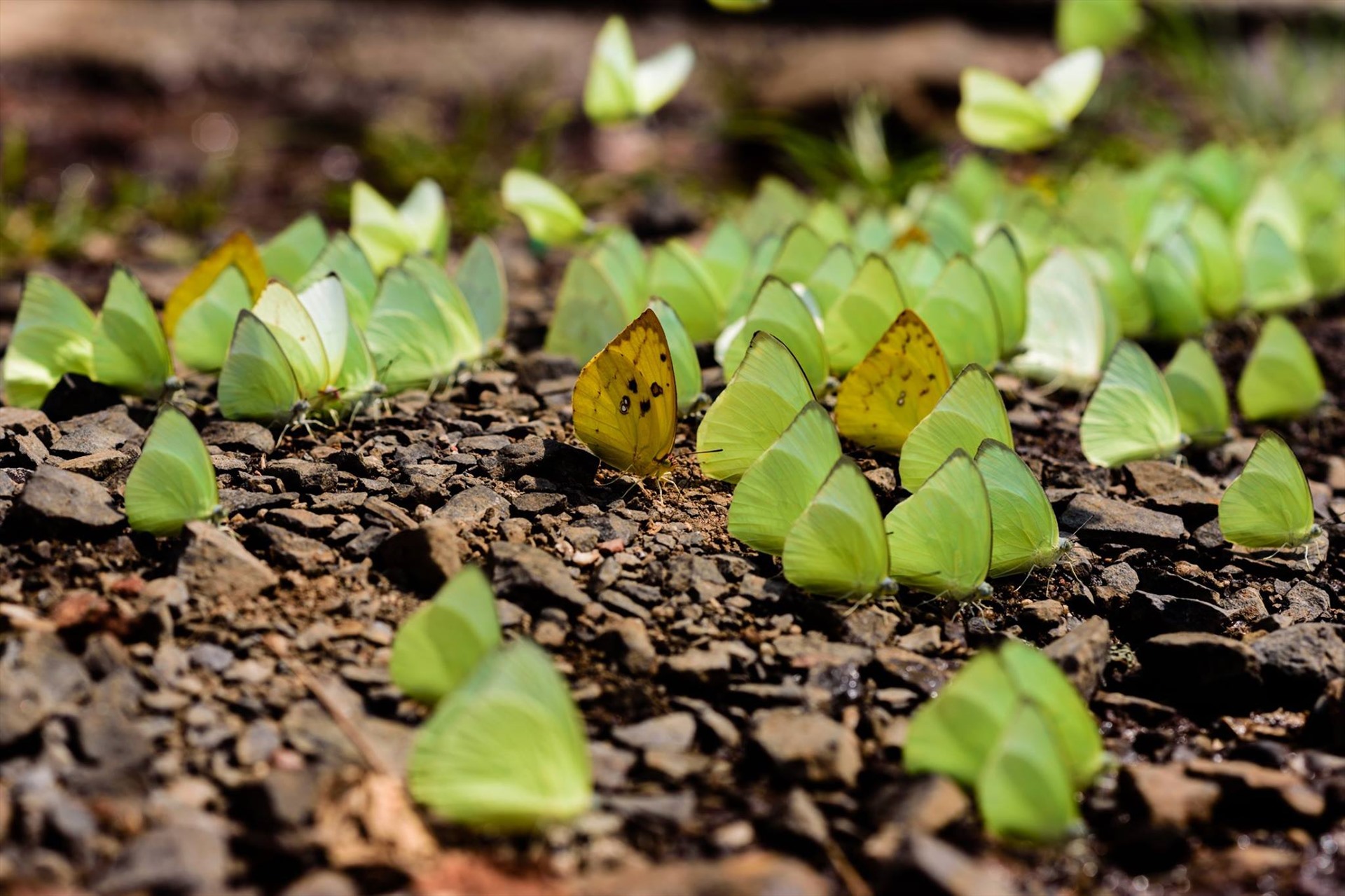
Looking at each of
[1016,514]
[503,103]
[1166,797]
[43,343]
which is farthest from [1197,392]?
[503,103]

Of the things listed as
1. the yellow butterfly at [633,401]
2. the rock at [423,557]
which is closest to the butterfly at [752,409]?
the yellow butterfly at [633,401]

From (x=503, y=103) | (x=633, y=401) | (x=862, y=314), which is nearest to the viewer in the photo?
(x=633, y=401)

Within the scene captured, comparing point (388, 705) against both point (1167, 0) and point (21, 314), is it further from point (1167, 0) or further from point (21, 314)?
point (1167, 0)

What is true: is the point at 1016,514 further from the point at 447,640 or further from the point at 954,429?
the point at 447,640

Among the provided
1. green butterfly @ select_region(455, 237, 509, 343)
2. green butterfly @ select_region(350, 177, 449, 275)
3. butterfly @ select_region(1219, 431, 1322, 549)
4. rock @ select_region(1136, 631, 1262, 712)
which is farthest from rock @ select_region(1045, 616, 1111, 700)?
green butterfly @ select_region(350, 177, 449, 275)

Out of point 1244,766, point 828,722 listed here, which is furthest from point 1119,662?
point 828,722

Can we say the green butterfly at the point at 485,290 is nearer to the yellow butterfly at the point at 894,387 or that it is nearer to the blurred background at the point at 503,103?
the yellow butterfly at the point at 894,387

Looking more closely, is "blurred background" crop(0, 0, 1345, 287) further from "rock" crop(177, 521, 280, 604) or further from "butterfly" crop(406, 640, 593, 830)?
"butterfly" crop(406, 640, 593, 830)
